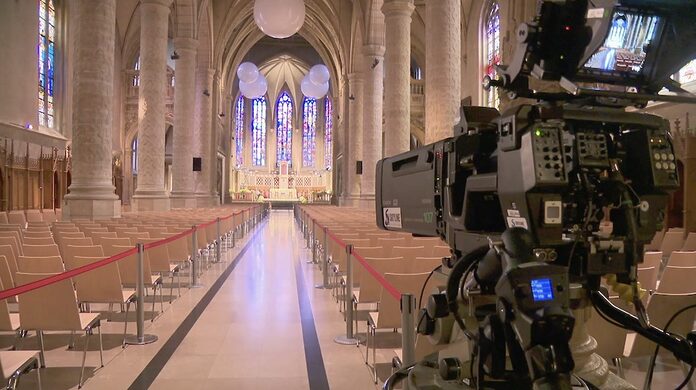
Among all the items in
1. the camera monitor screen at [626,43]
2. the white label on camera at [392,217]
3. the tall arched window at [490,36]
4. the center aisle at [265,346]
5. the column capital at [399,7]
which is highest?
the tall arched window at [490,36]

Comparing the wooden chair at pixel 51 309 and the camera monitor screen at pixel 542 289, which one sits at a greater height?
the camera monitor screen at pixel 542 289

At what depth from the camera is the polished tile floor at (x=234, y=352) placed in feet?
13.3

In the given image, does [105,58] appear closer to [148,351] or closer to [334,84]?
[148,351]

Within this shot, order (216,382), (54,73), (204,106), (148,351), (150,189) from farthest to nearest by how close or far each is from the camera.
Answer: (204,106) < (54,73) < (150,189) < (148,351) < (216,382)

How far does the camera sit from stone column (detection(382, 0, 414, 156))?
57.4ft

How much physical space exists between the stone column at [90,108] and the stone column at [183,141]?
9.71 meters

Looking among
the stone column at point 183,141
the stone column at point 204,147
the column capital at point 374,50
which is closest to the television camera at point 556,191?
the stone column at point 183,141

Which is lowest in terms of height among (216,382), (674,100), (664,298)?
(216,382)

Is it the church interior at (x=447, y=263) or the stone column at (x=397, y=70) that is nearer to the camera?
the church interior at (x=447, y=263)

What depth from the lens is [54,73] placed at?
23.3 meters

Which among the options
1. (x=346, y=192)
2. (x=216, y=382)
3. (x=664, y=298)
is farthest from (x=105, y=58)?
(x=346, y=192)

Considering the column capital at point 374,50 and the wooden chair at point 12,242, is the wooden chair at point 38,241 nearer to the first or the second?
the wooden chair at point 12,242

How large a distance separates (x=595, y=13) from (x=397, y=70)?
16999mm

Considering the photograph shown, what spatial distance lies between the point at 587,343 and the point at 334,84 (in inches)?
1616
